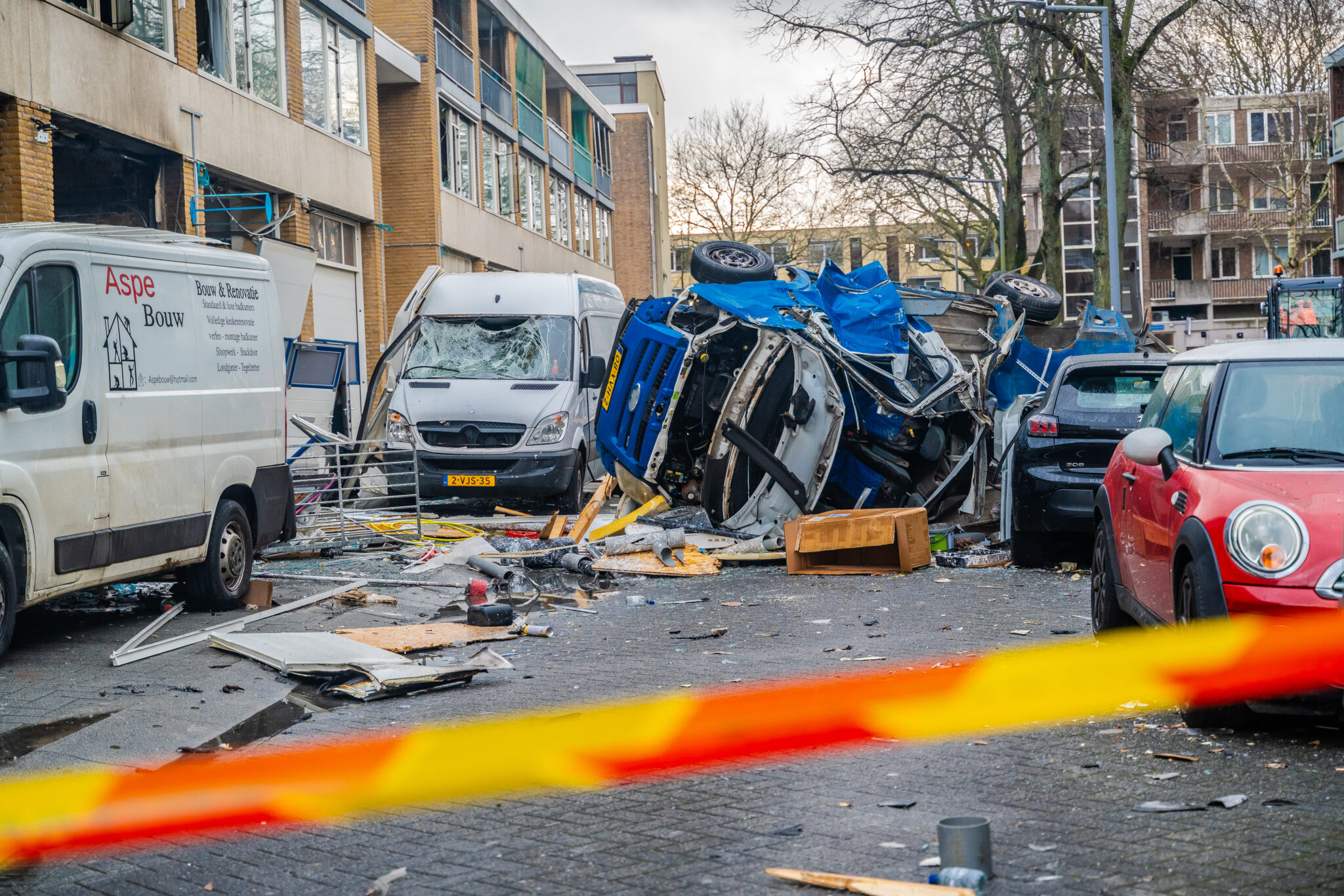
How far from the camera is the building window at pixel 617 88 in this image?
235ft

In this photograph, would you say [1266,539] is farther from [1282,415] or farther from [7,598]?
[7,598]

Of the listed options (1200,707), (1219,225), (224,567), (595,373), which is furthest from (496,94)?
(1219,225)

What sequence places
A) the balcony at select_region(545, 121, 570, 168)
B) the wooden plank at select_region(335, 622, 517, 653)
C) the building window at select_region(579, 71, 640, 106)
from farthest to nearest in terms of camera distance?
the building window at select_region(579, 71, 640, 106), the balcony at select_region(545, 121, 570, 168), the wooden plank at select_region(335, 622, 517, 653)

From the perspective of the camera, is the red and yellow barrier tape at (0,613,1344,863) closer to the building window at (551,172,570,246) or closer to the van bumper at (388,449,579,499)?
the van bumper at (388,449,579,499)

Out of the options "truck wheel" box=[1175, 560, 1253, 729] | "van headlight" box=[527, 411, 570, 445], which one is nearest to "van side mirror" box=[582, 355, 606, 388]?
"van headlight" box=[527, 411, 570, 445]

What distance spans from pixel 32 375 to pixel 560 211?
4218cm

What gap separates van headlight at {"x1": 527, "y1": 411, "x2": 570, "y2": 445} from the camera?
609 inches

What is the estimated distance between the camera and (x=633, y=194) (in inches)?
2667

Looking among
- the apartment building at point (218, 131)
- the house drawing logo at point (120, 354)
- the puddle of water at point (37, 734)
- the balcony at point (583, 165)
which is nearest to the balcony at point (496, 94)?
the apartment building at point (218, 131)

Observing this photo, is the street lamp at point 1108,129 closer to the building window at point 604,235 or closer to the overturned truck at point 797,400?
the overturned truck at point 797,400

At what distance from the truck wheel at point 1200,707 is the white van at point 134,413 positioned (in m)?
5.53

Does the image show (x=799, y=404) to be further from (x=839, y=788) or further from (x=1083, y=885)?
(x=1083, y=885)

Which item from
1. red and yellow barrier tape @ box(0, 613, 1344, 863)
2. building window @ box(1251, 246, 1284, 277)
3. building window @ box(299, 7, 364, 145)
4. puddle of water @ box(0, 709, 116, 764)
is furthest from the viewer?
building window @ box(1251, 246, 1284, 277)

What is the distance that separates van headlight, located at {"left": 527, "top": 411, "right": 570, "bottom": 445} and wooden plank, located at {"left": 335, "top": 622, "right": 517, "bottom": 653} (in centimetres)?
676
